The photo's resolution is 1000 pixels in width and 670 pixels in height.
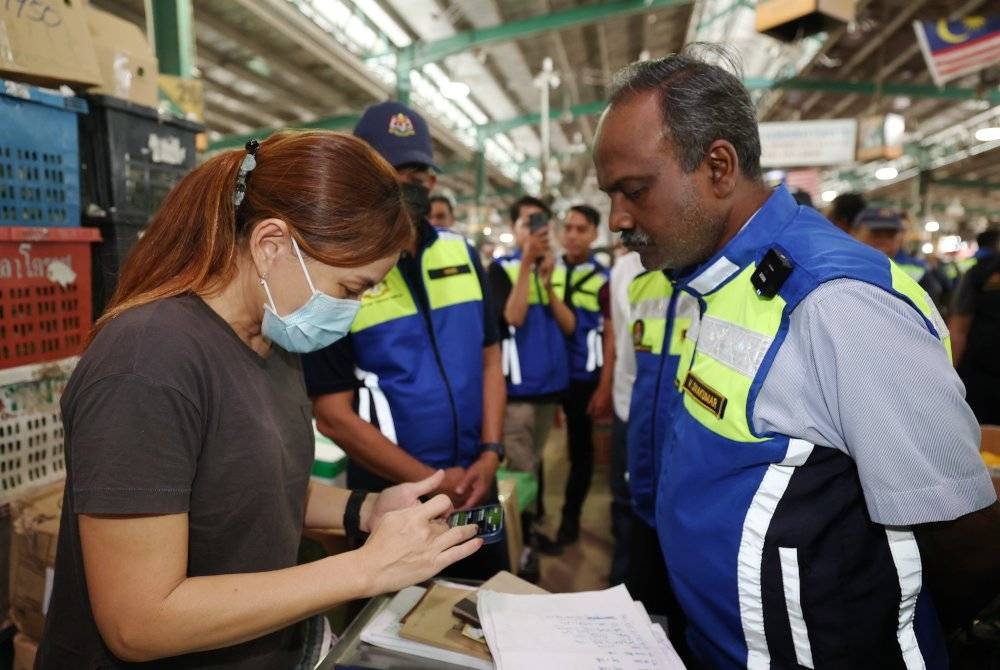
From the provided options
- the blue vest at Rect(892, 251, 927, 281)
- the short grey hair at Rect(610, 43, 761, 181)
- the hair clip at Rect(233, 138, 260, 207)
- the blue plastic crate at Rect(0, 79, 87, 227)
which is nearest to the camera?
the hair clip at Rect(233, 138, 260, 207)

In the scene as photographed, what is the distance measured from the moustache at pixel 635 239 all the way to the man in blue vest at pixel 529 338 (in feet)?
5.83

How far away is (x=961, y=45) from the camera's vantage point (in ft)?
16.4

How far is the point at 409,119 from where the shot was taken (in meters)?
1.83

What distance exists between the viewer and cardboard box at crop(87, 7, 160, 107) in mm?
1842

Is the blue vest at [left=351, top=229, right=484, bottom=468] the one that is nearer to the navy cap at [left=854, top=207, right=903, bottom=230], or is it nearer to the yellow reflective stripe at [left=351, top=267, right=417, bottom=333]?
the yellow reflective stripe at [left=351, top=267, right=417, bottom=333]

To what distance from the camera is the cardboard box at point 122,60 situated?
1.84 m

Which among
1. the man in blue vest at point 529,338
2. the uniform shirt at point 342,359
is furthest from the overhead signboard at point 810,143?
the uniform shirt at point 342,359

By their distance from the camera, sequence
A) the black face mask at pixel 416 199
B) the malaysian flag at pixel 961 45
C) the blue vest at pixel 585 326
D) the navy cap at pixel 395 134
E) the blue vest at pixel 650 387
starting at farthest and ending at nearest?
the malaysian flag at pixel 961 45, the blue vest at pixel 585 326, the navy cap at pixel 395 134, the black face mask at pixel 416 199, the blue vest at pixel 650 387

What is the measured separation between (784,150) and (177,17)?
20.8ft

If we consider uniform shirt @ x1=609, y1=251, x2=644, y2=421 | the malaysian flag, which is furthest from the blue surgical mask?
the malaysian flag

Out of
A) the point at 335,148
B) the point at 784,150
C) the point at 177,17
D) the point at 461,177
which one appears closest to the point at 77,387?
the point at 335,148

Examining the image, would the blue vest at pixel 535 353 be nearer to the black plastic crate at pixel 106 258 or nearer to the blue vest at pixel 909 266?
the black plastic crate at pixel 106 258

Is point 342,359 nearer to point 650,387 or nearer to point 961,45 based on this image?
point 650,387

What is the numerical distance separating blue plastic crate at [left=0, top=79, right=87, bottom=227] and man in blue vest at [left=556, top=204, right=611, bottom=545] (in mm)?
2660
